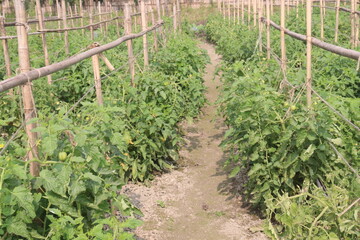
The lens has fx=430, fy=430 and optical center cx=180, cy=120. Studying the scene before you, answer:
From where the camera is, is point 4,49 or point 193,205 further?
point 4,49

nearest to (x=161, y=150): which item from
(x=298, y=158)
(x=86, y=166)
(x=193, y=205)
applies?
(x=193, y=205)

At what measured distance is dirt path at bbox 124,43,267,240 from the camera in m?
4.33

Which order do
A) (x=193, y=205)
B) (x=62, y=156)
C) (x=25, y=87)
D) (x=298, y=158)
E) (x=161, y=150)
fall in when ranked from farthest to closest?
→ (x=161, y=150)
(x=193, y=205)
(x=298, y=158)
(x=25, y=87)
(x=62, y=156)

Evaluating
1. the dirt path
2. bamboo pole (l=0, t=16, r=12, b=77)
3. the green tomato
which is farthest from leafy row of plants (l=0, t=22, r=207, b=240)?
bamboo pole (l=0, t=16, r=12, b=77)

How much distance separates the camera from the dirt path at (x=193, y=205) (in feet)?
14.2

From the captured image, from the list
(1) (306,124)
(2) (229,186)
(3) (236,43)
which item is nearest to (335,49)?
(1) (306,124)

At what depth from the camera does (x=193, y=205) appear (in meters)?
4.95

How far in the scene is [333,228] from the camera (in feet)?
11.1

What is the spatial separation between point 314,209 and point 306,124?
73 cm

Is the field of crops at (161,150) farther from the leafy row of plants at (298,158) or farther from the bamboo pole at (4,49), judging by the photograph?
the bamboo pole at (4,49)

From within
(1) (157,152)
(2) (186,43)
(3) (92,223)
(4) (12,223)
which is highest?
(2) (186,43)

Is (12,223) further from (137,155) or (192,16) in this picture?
(192,16)

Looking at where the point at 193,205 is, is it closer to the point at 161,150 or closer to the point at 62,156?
the point at 161,150

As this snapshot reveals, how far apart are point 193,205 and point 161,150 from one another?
973 millimetres
